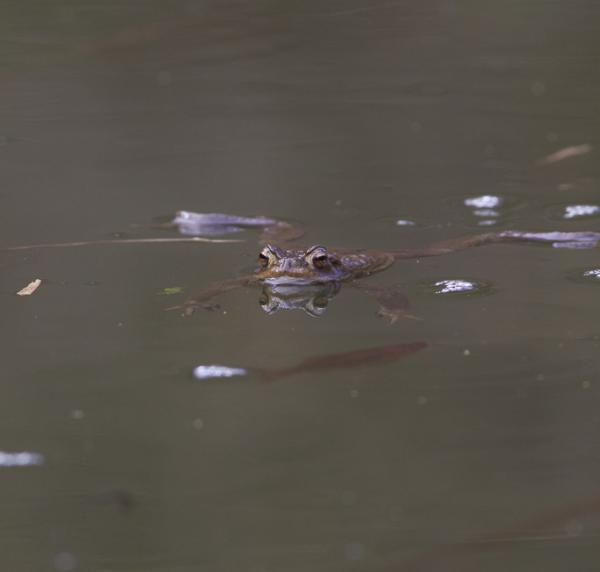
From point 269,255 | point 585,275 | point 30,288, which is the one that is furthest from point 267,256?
point 585,275

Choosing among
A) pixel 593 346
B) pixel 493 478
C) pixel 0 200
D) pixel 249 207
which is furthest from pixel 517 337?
pixel 0 200

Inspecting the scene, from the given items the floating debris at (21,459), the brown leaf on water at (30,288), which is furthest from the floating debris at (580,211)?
the floating debris at (21,459)

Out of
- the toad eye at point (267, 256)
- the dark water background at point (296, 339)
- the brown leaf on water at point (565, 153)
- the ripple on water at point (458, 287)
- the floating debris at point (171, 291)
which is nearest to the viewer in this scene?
the dark water background at point (296, 339)

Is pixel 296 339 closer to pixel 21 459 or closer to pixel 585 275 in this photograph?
pixel 21 459

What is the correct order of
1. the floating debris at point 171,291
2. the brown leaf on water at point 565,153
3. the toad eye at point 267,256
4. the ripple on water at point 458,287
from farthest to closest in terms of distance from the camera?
the brown leaf on water at point 565,153 → the toad eye at point 267,256 → the floating debris at point 171,291 → the ripple on water at point 458,287

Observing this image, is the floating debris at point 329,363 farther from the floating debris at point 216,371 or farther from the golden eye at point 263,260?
the golden eye at point 263,260
